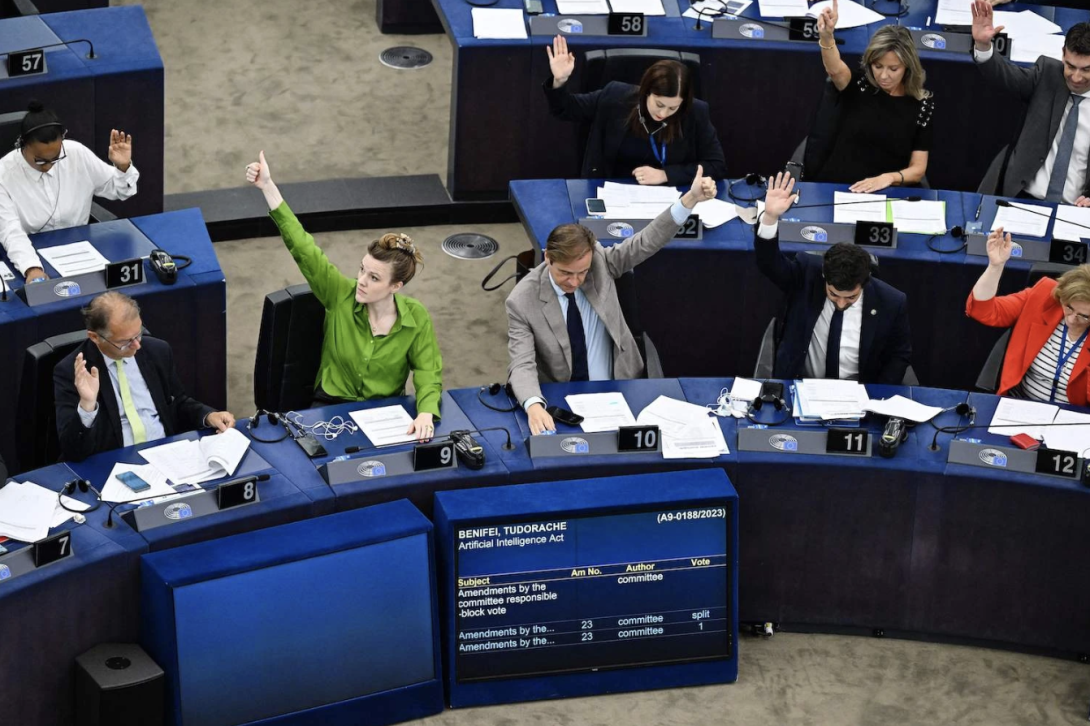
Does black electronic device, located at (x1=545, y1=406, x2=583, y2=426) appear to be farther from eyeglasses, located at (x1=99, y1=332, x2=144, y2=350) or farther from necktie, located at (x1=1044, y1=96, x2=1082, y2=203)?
necktie, located at (x1=1044, y1=96, x2=1082, y2=203)

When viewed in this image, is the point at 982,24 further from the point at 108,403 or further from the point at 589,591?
the point at 108,403

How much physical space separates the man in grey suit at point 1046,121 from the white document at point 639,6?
1.69 m

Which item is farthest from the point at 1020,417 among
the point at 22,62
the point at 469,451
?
the point at 22,62

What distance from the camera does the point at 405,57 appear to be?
33.3ft

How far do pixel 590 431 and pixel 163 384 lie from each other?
150cm

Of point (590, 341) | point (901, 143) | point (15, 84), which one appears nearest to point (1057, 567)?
point (590, 341)

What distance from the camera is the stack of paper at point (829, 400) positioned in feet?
19.7

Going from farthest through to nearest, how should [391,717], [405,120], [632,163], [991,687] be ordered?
[405,120], [632,163], [991,687], [391,717]

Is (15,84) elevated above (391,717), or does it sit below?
above

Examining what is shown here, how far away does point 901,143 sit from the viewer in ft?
24.6

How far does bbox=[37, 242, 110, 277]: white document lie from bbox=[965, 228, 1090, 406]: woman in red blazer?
3361 millimetres

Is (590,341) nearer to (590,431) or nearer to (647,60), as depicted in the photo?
(590,431)

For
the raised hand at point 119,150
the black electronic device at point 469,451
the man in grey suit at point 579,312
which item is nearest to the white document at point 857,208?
the man in grey suit at point 579,312

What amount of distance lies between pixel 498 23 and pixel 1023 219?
2756 mm
